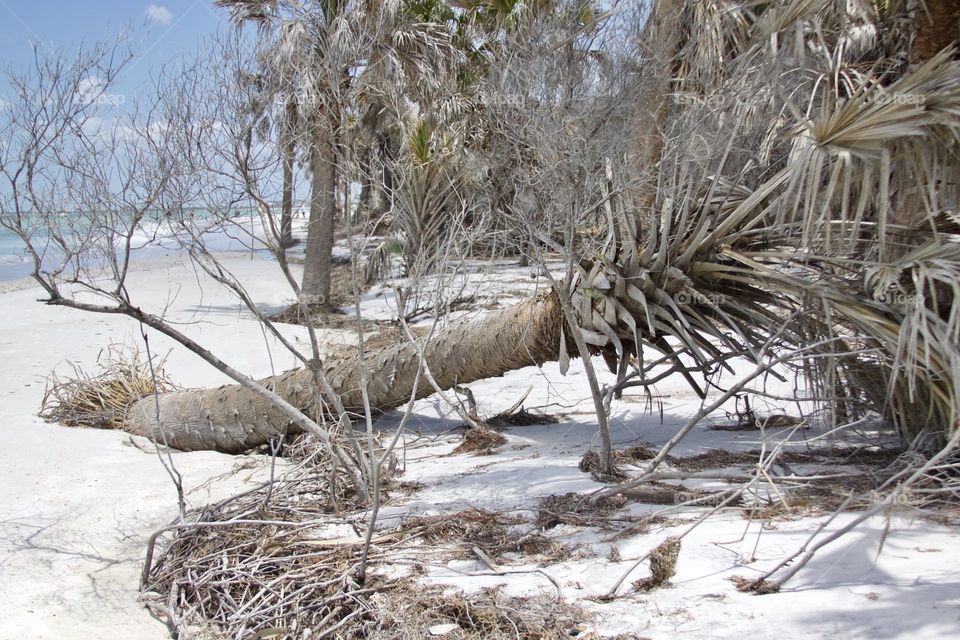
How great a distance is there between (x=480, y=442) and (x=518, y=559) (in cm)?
250

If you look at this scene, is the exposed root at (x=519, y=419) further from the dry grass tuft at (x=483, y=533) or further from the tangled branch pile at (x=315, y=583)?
the dry grass tuft at (x=483, y=533)

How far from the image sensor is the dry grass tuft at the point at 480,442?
6242mm

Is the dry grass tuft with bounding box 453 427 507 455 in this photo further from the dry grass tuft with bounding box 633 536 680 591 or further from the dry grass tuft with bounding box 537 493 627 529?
the dry grass tuft with bounding box 633 536 680 591

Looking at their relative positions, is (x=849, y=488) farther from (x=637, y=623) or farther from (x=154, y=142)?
(x=154, y=142)

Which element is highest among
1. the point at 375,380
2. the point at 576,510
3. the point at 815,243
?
the point at 815,243

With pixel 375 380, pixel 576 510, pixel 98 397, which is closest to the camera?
pixel 576 510

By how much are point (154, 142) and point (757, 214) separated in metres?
4.23

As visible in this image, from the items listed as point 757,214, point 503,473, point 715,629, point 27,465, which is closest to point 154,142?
point 27,465

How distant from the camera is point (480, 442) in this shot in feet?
20.8

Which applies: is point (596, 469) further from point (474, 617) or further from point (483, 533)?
point (474, 617)

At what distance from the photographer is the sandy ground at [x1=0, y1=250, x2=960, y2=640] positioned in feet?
9.56

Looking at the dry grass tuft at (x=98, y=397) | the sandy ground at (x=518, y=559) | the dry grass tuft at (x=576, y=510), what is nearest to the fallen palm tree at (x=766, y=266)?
the dry grass tuft at (x=98, y=397)

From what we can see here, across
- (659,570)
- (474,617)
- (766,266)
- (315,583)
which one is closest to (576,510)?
(659,570)

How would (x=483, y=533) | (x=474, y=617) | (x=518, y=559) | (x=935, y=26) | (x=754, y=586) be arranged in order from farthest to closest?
(x=935, y=26) → (x=483, y=533) → (x=518, y=559) → (x=474, y=617) → (x=754, y=586)
